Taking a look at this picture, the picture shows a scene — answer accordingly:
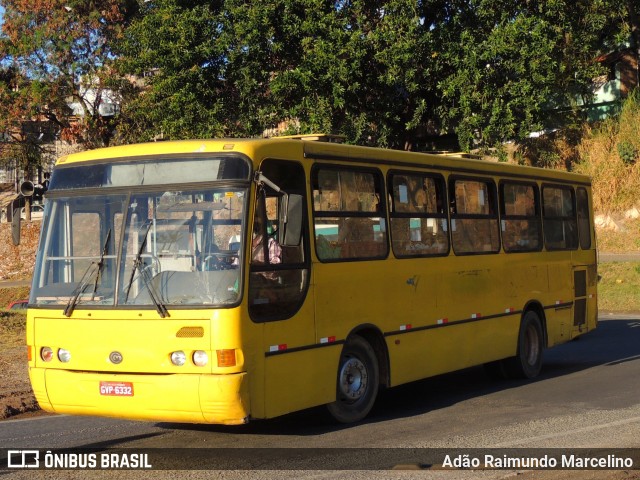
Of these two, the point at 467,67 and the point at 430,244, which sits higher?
the point at 467,67

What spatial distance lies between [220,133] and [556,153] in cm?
1496

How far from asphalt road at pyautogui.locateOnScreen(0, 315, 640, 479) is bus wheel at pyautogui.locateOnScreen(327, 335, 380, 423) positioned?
0.15 metres

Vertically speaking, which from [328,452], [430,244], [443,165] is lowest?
[328,452]

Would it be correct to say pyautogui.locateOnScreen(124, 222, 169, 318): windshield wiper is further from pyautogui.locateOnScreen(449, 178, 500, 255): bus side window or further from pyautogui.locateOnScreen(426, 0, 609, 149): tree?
pyautogui.locateOnScreen(426, 0, 609, 149): tree

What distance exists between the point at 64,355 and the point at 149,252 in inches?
51.7

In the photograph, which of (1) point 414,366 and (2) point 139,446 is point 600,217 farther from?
(2) point 139,446

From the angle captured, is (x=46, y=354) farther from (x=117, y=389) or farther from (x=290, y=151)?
(x=290, y=151)

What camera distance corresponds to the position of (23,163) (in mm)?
42031

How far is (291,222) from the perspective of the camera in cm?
893

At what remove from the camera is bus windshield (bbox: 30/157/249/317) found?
873 centimetres

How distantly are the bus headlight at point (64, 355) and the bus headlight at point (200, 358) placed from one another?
136cm

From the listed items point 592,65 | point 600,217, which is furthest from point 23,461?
point 600,217

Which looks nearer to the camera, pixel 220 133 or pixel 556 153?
pixel 220 133
